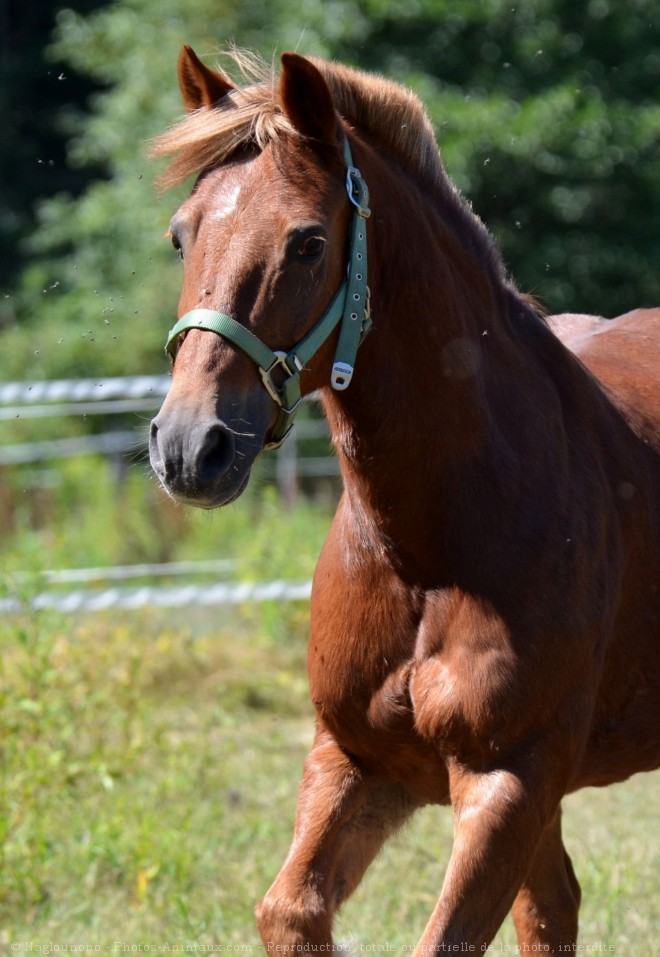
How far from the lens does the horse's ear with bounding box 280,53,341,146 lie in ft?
10.1

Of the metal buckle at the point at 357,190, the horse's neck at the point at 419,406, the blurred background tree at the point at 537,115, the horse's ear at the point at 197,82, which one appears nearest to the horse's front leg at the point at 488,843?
the horse's neck at the point at 419,406

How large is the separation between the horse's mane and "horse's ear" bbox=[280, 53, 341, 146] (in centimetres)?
3

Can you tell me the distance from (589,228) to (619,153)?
1086 millimetres

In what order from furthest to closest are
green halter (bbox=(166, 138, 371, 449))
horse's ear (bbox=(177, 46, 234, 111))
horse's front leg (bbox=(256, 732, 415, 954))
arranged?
horse's ear (bbox=(177, 46, 234, 111))
horse's front leg (bbox=(256, 732, 415, 954))
green halter (bbox=(166, 138, 371, 449))

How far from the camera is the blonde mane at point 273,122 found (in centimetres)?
314

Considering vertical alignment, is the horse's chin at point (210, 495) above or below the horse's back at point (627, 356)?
above

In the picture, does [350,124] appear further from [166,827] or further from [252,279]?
[166,827]

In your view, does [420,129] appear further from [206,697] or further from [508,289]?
[206,697]

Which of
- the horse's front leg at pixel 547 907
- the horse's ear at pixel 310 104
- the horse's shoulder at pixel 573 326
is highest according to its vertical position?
the horse's ear at pixel 310 104

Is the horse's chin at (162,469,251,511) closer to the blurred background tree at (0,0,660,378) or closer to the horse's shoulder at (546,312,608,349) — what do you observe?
the horse's shoulder at (546,312,608,349)

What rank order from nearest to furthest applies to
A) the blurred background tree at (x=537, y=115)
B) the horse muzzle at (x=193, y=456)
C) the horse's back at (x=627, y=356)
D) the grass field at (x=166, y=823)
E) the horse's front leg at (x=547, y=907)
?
the horse muzzle at (x=193, y=456), the horse's back at (x=627, y=356), the horse's front leg at (x=547, y=907), the grass field at (x=166, y=823), the blurred background tree at (x=537, y=115)

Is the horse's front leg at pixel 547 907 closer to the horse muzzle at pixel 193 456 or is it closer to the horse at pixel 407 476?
the horse at pixel 407 476

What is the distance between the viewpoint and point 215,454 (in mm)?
2805

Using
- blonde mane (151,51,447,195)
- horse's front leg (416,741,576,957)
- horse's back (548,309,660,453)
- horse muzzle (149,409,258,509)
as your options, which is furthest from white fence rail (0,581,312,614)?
horse muzzle (149,409,258,509)
